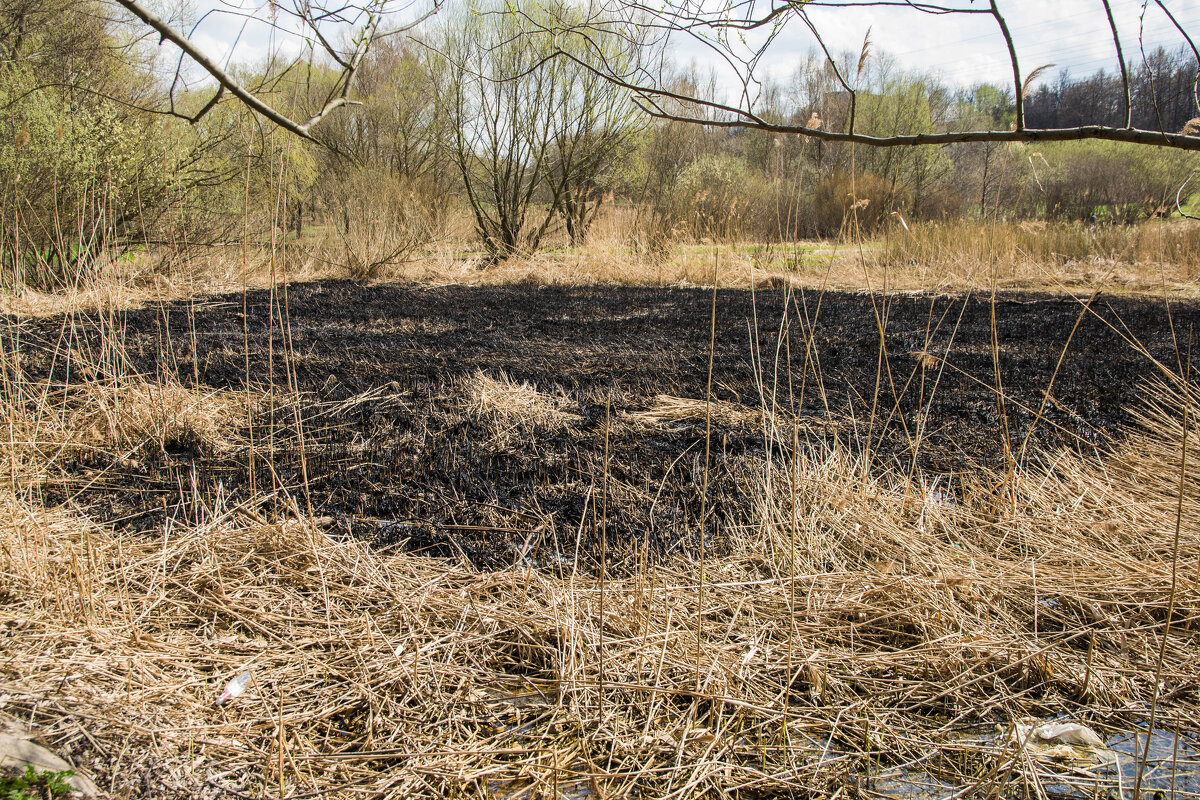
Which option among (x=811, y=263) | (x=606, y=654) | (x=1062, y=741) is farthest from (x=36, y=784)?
(x=811, y=263)

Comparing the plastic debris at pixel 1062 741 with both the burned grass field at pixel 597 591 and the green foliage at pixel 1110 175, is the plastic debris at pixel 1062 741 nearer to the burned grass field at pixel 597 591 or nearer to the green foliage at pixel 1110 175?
the burned grass field at pixel 597 591

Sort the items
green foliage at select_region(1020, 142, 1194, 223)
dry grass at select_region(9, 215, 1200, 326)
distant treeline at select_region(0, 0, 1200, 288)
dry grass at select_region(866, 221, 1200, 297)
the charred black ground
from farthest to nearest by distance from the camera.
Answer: green foliage at select_region(1020, 142, 1194, 223) < dry grass at select_region(9, 215, 1200, 326) < dry grass at select_region(866, 221, 1200, 297) < distant treeline at select_region(0, 0, 1200, 288) < the charred black ground

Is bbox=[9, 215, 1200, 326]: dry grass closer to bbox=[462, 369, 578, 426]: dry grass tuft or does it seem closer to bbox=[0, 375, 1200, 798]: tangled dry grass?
bbox=[462, 369, 578, 426]: dry grass tuft

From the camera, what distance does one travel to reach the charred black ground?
204 cm

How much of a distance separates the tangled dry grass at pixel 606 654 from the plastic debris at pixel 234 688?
0.08ft

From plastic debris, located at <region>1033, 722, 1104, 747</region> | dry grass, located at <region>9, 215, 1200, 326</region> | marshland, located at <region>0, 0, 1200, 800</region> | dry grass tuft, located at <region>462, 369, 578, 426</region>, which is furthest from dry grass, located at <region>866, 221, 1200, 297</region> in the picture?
plastic debris, located at <region>1033, 722, 1104, 747</region>

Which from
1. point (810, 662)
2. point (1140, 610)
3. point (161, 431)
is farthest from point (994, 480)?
point (161, 431)

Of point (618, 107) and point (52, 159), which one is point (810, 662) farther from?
point (618, 107)

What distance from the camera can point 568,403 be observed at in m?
3.00

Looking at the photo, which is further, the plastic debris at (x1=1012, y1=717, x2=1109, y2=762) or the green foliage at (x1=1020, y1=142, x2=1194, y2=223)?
the green foliage at (x1=1020, y1=142, x2=1194, y2=223)

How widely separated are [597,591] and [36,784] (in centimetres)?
108

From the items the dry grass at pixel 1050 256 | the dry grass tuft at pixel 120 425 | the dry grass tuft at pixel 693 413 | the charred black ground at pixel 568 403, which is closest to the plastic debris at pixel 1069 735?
the charred black ground at pixel 568 403

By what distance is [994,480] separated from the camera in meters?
2.22

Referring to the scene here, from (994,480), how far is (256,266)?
862cm
